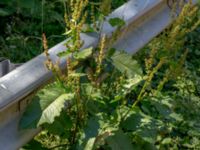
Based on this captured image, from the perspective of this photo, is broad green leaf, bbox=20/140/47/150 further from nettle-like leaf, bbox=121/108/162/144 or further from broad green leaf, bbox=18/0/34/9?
broad green leaf, bbox=18/0/34/9

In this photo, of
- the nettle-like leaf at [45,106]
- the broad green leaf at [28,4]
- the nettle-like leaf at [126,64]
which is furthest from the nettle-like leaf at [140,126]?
the broad green leaf at [28,4]

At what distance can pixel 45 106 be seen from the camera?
2.73 metres

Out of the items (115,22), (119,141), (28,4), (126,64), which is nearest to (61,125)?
(119,141)

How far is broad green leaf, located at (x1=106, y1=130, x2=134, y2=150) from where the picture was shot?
284 cm

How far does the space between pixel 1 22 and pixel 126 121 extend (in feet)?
5.69

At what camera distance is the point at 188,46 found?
16.9 feet

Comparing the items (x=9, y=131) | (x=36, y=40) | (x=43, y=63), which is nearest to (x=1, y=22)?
(x=36, y=40)

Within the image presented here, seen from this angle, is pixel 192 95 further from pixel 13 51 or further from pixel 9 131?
pixel 9 131

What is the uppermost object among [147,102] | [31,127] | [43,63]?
[43,63]

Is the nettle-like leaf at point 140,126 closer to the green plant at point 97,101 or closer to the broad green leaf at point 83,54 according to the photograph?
the green plant at point 97,101

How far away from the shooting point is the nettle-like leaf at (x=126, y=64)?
122 inches

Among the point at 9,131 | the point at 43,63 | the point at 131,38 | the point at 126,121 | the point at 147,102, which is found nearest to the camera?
the point at 9,131

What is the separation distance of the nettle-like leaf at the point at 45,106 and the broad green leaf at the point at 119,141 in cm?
34

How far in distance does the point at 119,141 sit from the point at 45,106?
0.47 metres
